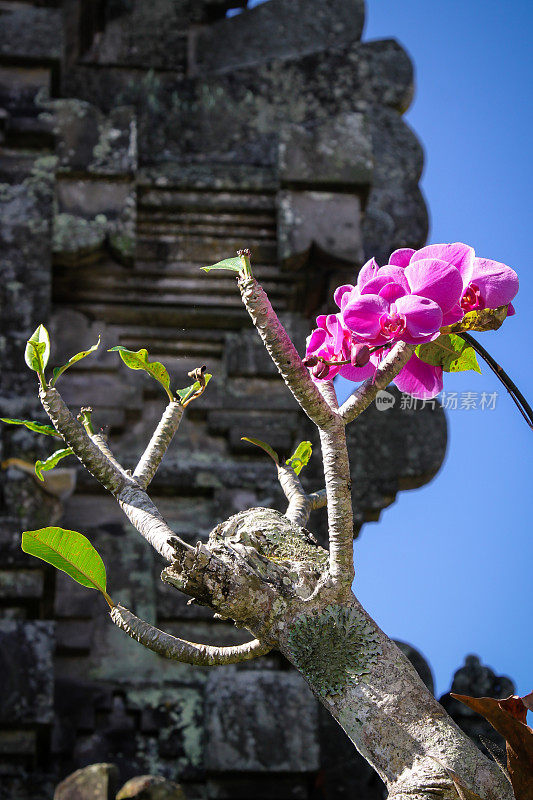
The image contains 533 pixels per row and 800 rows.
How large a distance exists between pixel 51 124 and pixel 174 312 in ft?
4.09

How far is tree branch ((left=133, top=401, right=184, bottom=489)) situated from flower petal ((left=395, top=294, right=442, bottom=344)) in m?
0.57

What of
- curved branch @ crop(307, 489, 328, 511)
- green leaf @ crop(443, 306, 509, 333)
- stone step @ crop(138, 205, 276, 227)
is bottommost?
curved branch @ crop(307, 489, 328, 511)

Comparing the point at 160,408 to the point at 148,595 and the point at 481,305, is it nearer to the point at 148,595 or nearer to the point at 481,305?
the point at 148,595

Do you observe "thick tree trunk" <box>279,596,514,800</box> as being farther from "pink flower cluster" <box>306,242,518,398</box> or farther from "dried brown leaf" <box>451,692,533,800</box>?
"pink flower cluster" <box>306,242,518,398</box>

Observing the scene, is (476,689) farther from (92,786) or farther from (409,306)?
(409,306)

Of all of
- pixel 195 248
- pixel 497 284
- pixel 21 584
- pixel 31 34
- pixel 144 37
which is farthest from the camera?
pixel 144 37

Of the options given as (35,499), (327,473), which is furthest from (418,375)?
(35,499)

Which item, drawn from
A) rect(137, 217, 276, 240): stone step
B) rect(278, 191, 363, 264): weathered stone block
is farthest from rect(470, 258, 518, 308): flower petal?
rect(137, 217, 276, 240): stone step

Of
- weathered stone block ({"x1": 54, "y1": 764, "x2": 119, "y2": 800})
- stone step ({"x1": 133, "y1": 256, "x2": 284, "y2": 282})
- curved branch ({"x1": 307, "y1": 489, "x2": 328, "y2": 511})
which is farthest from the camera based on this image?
stone step ({"x1": 133, "y1": 256, "x2": 284, "y2": 282})

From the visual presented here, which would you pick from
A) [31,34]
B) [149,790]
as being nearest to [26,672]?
[149,790]

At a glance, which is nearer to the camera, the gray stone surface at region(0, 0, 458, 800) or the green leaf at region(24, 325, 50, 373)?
the green leaf at region(24, 325, 50, 373)

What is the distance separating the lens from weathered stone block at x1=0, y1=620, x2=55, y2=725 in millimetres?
4559

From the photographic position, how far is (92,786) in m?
3.24

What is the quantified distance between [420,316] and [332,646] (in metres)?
0.56
